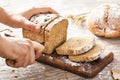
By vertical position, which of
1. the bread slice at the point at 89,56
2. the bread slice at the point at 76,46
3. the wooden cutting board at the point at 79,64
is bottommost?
the wooden cutting board at the point at 79,64

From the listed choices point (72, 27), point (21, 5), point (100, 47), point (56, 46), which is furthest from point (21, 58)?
point (21, 5)

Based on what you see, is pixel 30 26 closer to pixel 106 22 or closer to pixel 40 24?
pixel 40 24

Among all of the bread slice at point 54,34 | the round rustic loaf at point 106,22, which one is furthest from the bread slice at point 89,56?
the round rustic loaf at point 106,22

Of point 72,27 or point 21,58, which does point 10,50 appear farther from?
point 72,27

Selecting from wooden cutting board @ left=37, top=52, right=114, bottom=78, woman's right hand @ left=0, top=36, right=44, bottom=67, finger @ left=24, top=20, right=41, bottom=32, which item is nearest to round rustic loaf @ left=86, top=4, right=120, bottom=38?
wooden cutting board @ left=37, top=52, right=114, bottom=78

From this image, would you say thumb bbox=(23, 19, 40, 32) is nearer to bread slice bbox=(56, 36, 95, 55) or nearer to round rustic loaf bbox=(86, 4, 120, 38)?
bread slice bbox=(56, 36, 95, 55)

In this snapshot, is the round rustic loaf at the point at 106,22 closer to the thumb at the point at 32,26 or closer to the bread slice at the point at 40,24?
the bread slice at the point at 40,24

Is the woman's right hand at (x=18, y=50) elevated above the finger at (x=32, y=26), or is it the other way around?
the finger at (x=32, y=26)

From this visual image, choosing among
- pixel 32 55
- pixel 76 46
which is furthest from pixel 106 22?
pixel 32 55
